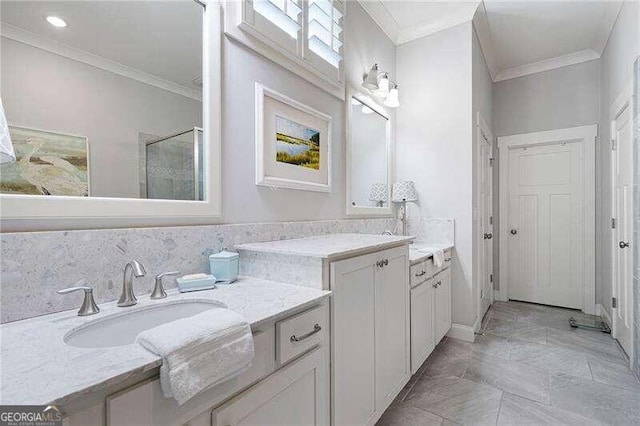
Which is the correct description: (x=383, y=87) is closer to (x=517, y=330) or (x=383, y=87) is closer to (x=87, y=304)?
(x=87, y=304)

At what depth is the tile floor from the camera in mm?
1725

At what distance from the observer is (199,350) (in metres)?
0.67

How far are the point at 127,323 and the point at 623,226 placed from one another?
3518 millimetres

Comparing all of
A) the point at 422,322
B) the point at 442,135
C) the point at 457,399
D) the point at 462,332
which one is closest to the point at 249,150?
the point at 422,322

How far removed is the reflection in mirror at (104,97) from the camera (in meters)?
0.91

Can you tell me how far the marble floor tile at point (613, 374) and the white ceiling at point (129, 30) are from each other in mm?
3162

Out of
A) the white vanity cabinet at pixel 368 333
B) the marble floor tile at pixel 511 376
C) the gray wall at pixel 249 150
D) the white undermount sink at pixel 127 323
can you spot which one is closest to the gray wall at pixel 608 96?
the marble floor tile at pixel 511 376

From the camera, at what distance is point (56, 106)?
97cm

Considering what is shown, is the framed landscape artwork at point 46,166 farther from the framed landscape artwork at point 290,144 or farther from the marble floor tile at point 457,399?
the marble floor tile at point 457,399

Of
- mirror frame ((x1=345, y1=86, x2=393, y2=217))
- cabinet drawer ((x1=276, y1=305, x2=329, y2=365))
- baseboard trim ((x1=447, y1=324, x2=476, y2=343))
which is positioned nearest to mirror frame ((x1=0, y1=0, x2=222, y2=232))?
cabinet drawer ((x1=276, y1=305, x2=329, y2=365))

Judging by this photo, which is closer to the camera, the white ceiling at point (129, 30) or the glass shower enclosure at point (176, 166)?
the white ceiling at point (129, 30)

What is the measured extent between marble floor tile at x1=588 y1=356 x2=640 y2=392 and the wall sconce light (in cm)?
258

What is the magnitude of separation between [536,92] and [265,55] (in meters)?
3.71

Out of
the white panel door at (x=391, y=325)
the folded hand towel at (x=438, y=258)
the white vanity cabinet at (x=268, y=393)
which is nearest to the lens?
the white vanity cabinet at (x=268, y=393)
